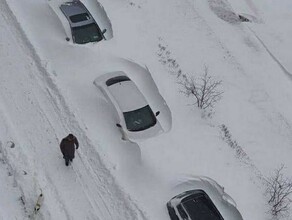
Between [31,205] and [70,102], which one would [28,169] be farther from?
[70,102]

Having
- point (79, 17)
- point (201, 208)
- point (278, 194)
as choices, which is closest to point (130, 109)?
point (201, 208)

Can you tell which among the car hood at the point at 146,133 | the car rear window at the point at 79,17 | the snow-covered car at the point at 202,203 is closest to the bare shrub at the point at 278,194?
the snow-covered car at the point at 202,203

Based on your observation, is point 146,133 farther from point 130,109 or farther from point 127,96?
point 127,96

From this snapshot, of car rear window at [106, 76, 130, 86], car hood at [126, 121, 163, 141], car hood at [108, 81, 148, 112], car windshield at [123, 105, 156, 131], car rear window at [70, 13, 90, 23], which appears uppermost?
car rear window at [70, 13, 90, 23]

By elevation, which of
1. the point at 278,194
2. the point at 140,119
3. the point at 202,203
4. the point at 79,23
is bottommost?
the point at 278,194

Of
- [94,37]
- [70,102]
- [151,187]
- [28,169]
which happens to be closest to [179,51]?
[94,37]

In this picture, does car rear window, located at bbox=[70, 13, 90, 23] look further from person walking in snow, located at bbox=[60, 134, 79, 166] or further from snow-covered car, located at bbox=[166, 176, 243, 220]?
snow-covered car, located at bbox=[166, 176, 243, 220]

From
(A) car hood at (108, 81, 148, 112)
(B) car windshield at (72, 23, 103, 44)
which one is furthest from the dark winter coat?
(B) car windshield at (72, 23, 103, 44)

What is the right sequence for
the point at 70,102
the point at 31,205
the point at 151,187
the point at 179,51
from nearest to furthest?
1. the point at 31,205
2. the point at 151,187
3. the point at 70,102
4. the point at 179,51
